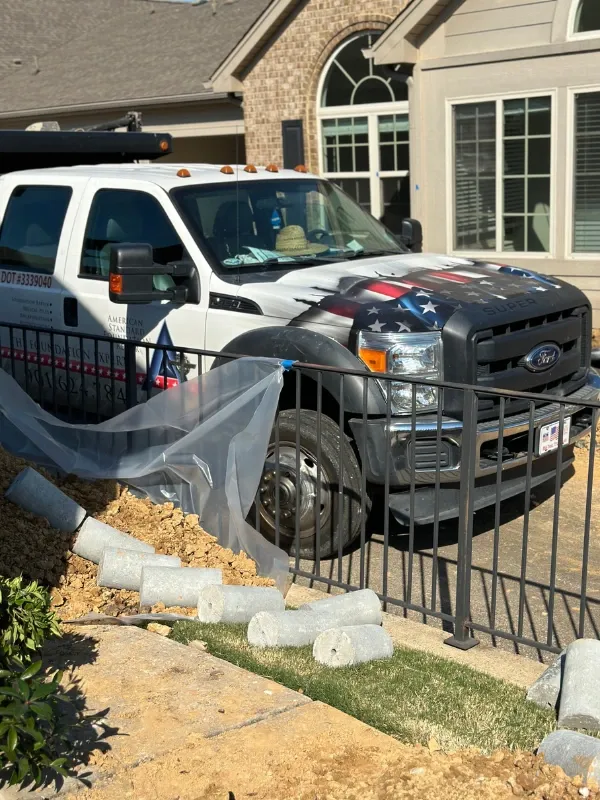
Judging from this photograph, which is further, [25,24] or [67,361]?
[25,24]

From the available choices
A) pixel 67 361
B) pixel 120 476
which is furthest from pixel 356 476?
pixel 67 361

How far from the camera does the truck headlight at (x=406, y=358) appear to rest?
5844 millimetres

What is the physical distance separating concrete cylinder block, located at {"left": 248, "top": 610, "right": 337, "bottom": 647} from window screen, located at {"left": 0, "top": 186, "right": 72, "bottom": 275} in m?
3.82

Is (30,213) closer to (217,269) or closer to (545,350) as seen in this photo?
(217,269)

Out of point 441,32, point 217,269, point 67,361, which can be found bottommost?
point 67,361

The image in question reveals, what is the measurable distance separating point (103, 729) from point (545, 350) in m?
3.76

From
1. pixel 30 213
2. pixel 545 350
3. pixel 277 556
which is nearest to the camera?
pixel 277 556

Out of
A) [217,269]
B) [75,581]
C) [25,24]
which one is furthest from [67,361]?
[25,24]

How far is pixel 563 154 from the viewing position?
39.4 feet

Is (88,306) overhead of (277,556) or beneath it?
overhead

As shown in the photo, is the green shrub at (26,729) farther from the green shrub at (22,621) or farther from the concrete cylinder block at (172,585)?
the concrete cylinder block at (172,585)

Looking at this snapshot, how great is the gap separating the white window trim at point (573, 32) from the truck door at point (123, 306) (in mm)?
6670

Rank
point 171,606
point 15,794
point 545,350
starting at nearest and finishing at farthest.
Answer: point 15,794 < point 171,606 < point 545,350

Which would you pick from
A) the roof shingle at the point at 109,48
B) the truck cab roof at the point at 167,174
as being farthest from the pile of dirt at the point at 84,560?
the roof shingle at the point at 109,48
